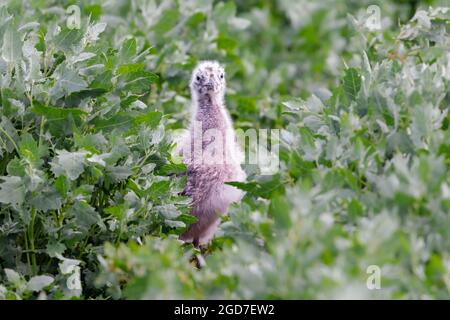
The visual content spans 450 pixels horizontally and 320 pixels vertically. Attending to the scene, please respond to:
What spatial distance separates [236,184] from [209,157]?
1522mm

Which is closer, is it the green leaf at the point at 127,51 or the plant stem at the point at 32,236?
the plant stem at the point at 32,236

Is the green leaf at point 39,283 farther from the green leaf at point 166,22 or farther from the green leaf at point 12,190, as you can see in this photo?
the green leaf at point 166,22

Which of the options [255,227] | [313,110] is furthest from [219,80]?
[255,227]

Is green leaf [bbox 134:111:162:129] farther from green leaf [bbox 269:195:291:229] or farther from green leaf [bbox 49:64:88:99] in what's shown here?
green leaf [bbox 269:195:291:229]

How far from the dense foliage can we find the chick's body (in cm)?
51

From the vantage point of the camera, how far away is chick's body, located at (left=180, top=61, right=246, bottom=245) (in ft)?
21.8

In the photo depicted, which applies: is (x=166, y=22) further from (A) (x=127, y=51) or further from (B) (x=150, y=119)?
(B) (x=150, y=119)

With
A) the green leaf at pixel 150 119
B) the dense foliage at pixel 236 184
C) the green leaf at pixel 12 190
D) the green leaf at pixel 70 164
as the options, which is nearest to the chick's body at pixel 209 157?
the dense foliage at pixel 236 184

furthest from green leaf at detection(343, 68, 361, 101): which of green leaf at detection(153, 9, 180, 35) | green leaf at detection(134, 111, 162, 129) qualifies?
green leaf at detection(153, 9, 180, 35)

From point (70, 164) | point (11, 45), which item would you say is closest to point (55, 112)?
point (70, 164)

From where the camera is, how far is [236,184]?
5230 mm

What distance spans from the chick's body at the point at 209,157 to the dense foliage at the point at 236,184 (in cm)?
51

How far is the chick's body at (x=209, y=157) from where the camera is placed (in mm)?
6645
